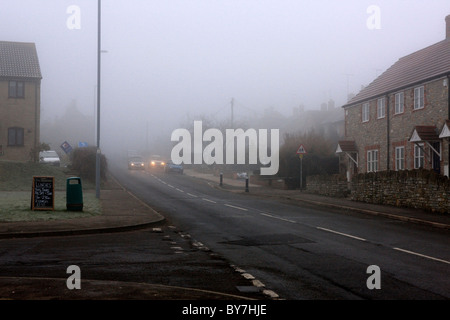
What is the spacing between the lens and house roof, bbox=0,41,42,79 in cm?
4434

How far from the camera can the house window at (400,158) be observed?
29.1m

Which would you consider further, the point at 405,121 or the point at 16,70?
the point at 16,70

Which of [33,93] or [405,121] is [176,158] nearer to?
[33,93]

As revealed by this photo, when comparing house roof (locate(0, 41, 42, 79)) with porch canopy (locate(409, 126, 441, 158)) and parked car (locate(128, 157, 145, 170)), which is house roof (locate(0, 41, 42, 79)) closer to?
parked car (locate(128, 157, 145, 170))

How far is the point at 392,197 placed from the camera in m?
23.9

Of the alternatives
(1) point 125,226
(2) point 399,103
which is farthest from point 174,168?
(1) point 125,226

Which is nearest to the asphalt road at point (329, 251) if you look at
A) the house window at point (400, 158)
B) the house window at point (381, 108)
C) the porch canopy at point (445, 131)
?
the porch canopy at point (445, 131)

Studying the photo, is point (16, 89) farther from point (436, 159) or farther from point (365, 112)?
point (436, 159)

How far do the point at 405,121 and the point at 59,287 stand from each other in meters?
24.5

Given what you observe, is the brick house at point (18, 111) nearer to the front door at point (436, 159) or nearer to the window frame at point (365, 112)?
the window frame at point (365, 112)

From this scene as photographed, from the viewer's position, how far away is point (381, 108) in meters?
31.8

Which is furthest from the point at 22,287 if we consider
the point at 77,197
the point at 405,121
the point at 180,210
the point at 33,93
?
the point at 33,93

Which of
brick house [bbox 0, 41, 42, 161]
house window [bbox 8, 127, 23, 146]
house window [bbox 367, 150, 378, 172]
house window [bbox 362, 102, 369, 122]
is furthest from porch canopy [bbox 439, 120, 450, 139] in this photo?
house window [bbox 8, 127, 23, 146]

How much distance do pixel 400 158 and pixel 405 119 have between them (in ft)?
7.07
